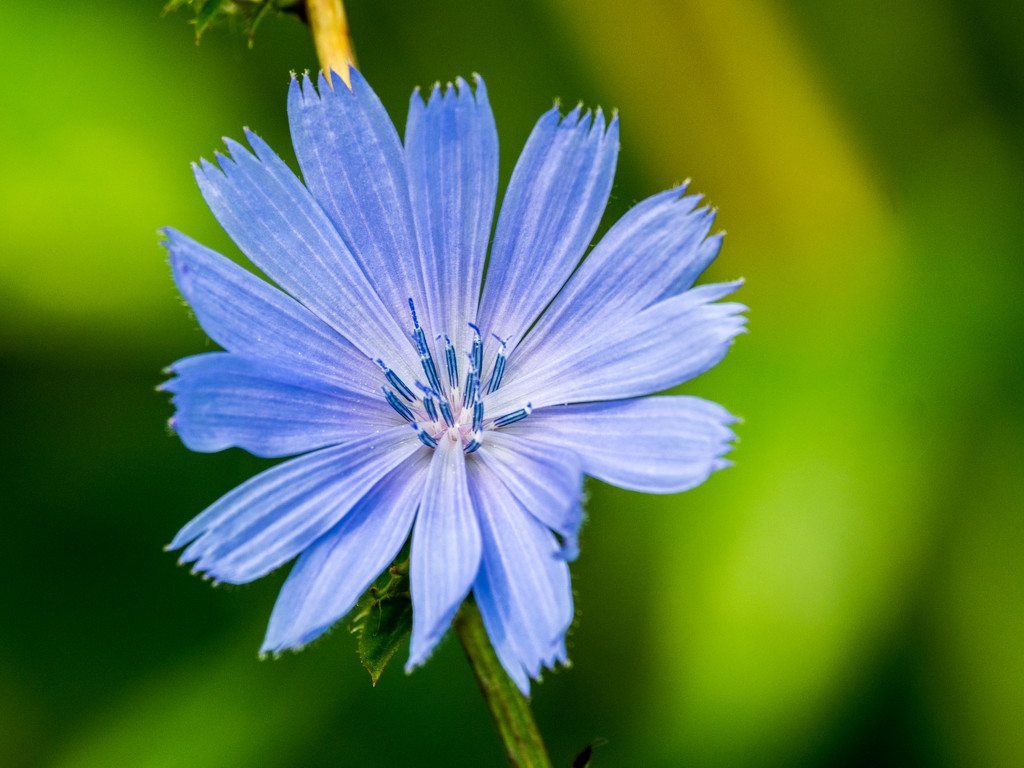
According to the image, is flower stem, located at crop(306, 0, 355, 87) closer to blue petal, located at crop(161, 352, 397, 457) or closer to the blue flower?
the blue flower

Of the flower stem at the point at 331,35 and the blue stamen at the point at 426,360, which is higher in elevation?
the flower stem at the point at 331,35

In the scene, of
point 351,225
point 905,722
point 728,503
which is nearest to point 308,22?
point 351,225

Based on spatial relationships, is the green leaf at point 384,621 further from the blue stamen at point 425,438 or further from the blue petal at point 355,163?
the blue petal at point 355,163

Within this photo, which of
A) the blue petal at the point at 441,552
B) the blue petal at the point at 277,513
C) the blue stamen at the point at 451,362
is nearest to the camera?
the blue petal at the point at 441,552

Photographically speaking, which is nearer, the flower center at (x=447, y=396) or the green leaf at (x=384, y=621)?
the green leaf at (x=384, y=621)

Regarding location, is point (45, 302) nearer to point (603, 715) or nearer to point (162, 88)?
point (162, 88)

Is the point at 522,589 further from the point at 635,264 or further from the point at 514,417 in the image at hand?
the point at 635,264

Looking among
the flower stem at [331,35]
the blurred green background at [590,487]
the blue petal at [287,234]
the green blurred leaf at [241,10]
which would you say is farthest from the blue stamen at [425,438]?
the blurred green background at [590,487]
